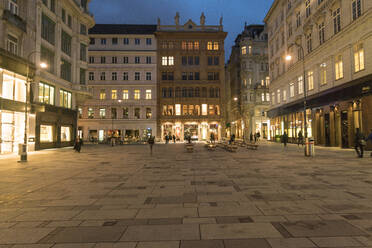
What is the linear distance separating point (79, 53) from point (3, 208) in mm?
33421

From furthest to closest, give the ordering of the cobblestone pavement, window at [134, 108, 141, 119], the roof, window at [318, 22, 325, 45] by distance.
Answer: the roof → window at [134, 108, 141, 119] → window at [318, 22, 325, 45] → the cobblestone pavement

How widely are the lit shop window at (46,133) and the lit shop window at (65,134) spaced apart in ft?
8.26

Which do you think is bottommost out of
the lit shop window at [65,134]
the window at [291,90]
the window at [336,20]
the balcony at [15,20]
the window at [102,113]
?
the lit shop window at [65,134]

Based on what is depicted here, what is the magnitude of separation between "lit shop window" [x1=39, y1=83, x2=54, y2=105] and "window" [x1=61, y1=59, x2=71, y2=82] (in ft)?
10.9

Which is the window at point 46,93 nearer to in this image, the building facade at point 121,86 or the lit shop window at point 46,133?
the lit shop window at point 46,133

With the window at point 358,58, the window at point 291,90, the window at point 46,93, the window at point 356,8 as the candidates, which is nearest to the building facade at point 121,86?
the window at point 46,93

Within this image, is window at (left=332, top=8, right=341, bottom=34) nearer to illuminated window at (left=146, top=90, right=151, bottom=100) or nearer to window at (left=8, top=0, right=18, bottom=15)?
window at (left=8, top=0, right=18, bottom=15)

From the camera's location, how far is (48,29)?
1130 inches

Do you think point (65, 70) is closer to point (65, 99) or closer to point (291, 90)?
point (65, 99)

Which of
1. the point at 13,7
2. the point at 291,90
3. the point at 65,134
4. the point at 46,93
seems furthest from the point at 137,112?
the point at 13,7

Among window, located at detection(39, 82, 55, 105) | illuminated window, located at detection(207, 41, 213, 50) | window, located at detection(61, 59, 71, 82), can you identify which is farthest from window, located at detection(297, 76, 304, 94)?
window, located at detection(39, 82, 55, 105)

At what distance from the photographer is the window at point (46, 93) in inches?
1088

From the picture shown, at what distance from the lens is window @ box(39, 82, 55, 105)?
27.6m

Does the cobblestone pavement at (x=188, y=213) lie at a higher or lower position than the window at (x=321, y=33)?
lower
